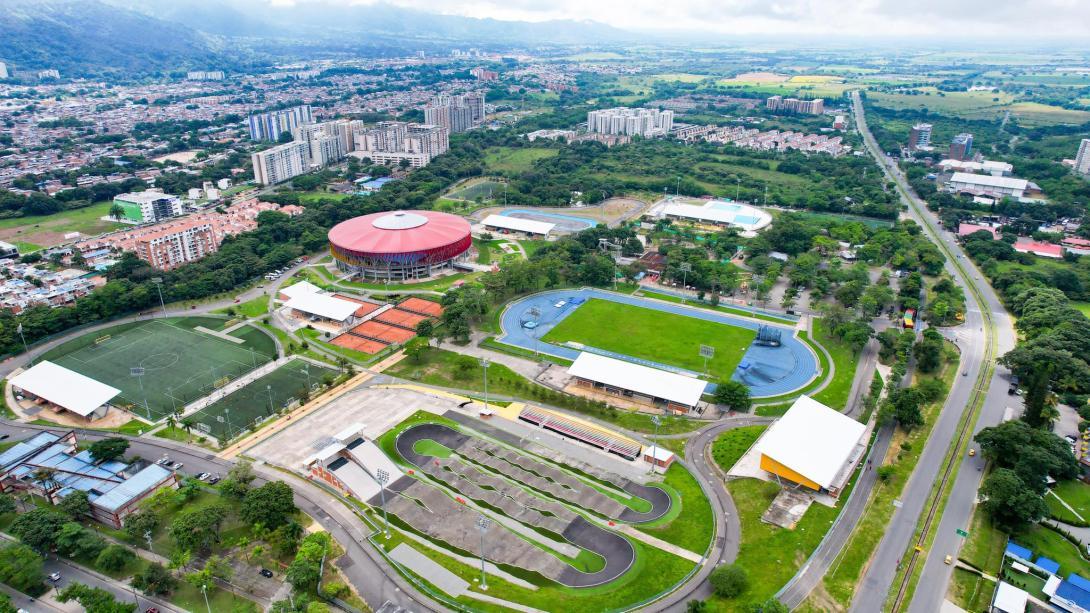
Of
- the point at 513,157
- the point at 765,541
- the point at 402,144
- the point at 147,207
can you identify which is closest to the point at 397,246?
the point at 147,207

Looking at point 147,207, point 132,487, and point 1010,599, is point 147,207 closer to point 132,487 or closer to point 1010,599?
point 132,487

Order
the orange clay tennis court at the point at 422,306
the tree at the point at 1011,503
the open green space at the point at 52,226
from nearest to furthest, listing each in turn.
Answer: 1. the tree at the point at 1011,503
2. the orange clay tennis court at the point at 422,306
3. the open green space at the point at 52,226

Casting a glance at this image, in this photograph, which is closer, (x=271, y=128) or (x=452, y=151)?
(x=452, y=151)

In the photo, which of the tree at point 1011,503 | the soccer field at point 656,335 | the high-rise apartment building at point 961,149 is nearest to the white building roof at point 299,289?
the soccer field at point 656,335

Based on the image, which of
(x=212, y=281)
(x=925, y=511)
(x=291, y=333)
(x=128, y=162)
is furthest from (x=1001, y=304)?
(x=128, y=162)

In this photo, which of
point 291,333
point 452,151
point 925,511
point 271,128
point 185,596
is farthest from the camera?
point 271,128

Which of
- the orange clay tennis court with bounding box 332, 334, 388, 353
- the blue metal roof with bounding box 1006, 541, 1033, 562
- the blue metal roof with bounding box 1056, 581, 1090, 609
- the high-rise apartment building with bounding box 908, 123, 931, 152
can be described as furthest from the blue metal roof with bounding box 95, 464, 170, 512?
the high-rise apartment building with bounding box 908, 123, 931, 152

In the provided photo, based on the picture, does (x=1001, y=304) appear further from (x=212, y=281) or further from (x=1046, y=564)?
(x=212, y=281)

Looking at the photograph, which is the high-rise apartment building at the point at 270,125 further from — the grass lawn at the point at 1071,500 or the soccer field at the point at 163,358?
the grass lawn at the point at 1071,500
